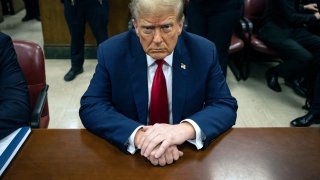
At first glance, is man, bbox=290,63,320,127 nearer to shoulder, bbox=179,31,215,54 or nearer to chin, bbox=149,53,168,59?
shoulder, bbox=179,31,215,54

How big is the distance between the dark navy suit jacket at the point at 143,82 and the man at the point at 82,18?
6.69 ft

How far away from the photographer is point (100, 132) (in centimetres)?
124

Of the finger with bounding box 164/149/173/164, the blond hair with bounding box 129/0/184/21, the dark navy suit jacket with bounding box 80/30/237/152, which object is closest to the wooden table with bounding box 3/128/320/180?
the finger with bounding box 164/149/173/164

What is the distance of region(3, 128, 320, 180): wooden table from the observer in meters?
1.04

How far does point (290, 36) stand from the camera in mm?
3385

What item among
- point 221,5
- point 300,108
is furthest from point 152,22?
point 300,108

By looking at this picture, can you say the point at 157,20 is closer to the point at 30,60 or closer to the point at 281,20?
the point at 30,60

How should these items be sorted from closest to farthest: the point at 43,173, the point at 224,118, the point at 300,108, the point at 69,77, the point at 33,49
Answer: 1. the point at 43,173
2. the point at 224,118
3. the point at 33,49
4. the point at 300,108
5. the point at 69,77

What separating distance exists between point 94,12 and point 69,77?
742mm

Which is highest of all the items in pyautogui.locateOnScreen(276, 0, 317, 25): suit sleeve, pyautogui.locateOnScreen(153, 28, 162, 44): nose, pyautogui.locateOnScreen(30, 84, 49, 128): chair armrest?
pyautogui.locateOnScreen(153, 28, 162, 44): nose

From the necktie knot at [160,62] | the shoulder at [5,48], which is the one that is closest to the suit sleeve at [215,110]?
the necktie knot at [160,62]

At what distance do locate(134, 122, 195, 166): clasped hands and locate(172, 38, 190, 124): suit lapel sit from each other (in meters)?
0.20

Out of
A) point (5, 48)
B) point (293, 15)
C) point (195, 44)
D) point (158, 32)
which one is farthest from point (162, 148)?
point (293, 15)

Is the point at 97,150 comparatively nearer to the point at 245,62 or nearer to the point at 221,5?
the point at 221,5
